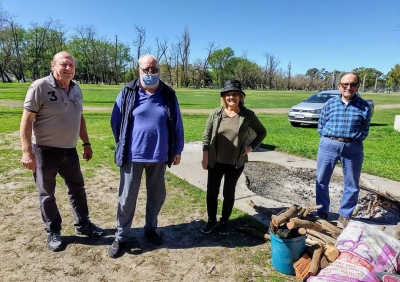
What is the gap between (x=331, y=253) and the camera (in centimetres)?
274

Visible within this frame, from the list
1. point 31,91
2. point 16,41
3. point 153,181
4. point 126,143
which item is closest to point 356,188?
point 153,181

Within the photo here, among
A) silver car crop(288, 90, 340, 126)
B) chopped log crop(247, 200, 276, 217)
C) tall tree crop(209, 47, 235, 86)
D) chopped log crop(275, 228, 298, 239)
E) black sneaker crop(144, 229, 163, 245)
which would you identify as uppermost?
tall tree crop(209, 47, 235, 86)

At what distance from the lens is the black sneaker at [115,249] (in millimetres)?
3180

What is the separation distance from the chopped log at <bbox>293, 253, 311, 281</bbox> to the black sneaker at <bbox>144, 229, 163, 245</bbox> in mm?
1466

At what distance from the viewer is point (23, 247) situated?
3.31 metres

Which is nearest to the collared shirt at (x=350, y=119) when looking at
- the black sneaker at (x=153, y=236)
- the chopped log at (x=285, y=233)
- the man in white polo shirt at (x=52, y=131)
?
the chopped log at (x=285, y=233)

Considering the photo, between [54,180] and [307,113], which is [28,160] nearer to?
[54,180]

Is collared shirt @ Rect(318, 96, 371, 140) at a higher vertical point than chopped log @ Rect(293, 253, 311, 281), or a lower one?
higher

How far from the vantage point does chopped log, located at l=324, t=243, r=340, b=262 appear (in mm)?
2707

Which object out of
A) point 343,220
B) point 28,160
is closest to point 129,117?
point 28,160

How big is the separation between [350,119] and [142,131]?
7.89 feet

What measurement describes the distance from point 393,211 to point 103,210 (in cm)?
409

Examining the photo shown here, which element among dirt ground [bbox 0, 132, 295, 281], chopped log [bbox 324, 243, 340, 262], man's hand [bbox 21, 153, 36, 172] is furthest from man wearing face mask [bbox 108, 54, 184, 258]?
chopped log [bbox 324, 243, 340, 262]

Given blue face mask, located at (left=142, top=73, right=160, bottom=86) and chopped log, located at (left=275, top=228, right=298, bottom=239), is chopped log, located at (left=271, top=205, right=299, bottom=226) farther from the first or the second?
blue face mask, located at (left=142, top=73, right=160, bottom=86)
